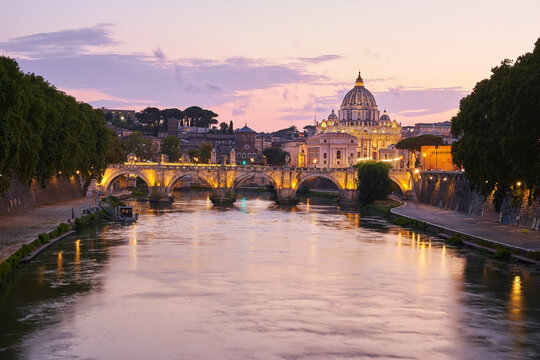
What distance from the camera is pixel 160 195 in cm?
9338

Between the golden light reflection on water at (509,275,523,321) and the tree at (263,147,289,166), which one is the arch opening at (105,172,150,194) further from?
the golden light reflection on water at (509,275,523,321)

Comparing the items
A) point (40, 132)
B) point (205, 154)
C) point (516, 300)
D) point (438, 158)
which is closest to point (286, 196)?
point (438, 158)

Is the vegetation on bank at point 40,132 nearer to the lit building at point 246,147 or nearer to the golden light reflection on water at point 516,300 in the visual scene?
the golden light reflection on water at point 516,300

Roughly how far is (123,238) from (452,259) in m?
23.3

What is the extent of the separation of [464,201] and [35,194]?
41.8 meters

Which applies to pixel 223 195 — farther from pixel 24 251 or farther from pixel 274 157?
pixel 274 157

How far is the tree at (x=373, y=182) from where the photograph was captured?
8562cm

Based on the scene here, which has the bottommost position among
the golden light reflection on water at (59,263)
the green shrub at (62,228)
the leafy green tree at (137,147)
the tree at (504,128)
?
the golden light reflection on water at (59,263)

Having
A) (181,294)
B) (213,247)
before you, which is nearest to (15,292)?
(181,294)

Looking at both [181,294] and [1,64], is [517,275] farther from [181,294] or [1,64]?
[1,64]

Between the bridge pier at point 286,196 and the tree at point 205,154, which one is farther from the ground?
the tree at point 205,154

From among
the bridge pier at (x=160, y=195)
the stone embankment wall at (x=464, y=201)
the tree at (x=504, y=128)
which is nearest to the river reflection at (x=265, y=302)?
the tree at (x=504, y=128)

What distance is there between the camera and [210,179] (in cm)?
9675

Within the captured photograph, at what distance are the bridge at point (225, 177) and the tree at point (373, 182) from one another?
9855 mm
